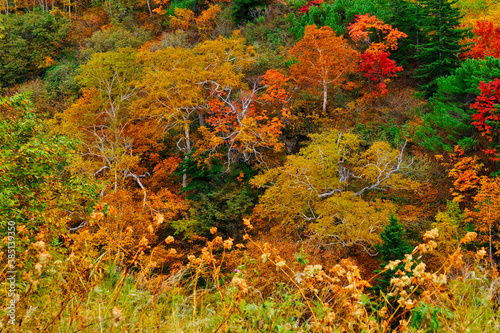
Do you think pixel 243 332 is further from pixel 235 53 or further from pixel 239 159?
pixel 235 53

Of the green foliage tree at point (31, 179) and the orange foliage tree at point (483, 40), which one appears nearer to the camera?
the green foliage tree at point (31, 179)

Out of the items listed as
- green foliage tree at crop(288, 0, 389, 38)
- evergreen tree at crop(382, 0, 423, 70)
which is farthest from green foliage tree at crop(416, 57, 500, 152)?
green foliage tree at crop(288, 0, 389, 38)

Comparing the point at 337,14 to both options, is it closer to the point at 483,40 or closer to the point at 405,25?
the point at 405,25

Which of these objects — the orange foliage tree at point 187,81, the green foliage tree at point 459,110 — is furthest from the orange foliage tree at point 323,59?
the green foliage tree at point 459,110

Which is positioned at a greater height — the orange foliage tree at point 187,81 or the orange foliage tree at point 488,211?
the orange foliage tree at point 187,81

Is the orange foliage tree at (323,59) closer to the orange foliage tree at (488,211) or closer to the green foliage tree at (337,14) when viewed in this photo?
the green foliage tree at (337,14)

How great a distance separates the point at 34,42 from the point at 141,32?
35.6ft

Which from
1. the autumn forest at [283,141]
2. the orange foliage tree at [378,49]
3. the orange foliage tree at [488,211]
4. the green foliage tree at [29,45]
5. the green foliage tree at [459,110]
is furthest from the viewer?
the green foliage tree at [29,45]

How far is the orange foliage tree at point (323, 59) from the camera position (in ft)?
57.8

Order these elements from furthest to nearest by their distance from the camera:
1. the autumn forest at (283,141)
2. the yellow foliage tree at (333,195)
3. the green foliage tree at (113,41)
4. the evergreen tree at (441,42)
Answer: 1. the green foliage tree at (113,41)
2. the evergreen tree at (441,42)
3. the yellow foliage tree at (333,195)
4. the autumn forest at (283,141)

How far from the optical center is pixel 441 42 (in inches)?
A: 687

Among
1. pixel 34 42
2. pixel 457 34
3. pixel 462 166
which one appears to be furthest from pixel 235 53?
pixel 34 42

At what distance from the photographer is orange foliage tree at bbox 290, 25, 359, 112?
694 inches

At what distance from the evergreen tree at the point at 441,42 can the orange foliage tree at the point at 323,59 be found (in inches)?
148
